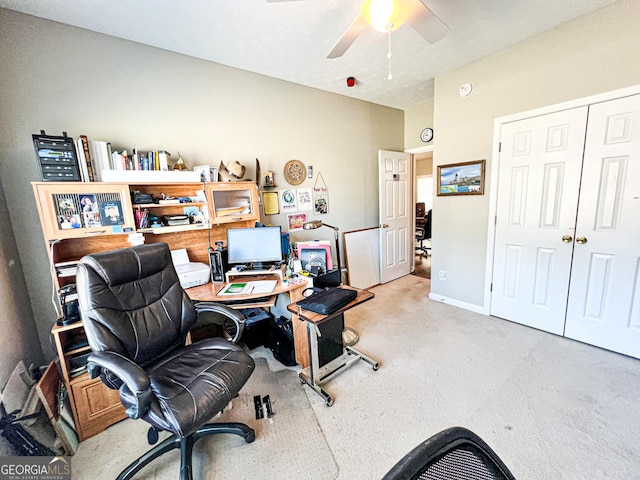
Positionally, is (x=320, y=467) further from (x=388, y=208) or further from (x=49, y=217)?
(x=388, y=208)

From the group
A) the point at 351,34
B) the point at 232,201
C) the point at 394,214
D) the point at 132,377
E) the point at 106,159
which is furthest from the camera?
the point at 394,214

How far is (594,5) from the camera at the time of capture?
1.87m

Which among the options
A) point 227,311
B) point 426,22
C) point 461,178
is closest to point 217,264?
point 227,311

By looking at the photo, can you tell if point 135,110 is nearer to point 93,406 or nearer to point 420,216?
point 93,406

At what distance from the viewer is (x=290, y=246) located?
2627 mm

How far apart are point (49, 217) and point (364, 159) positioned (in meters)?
3.30

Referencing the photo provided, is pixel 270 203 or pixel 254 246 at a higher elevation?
pixel 270 203

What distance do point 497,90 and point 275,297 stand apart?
2.87 meters

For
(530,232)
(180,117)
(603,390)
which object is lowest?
(603,390)

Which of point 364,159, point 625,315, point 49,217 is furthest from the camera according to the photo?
point 364,159

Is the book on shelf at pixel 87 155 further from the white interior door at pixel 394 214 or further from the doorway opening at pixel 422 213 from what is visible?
the doorway opening at pixel 422 213

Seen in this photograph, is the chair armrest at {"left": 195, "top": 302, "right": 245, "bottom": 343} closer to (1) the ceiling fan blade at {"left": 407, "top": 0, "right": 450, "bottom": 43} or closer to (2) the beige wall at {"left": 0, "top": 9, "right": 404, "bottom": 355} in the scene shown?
(2) the beige wall at {"left": 0, "top": 9, "right": 404, "bottom": 355}

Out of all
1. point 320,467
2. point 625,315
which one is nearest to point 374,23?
point 320,467

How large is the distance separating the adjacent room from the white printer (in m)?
0.03
